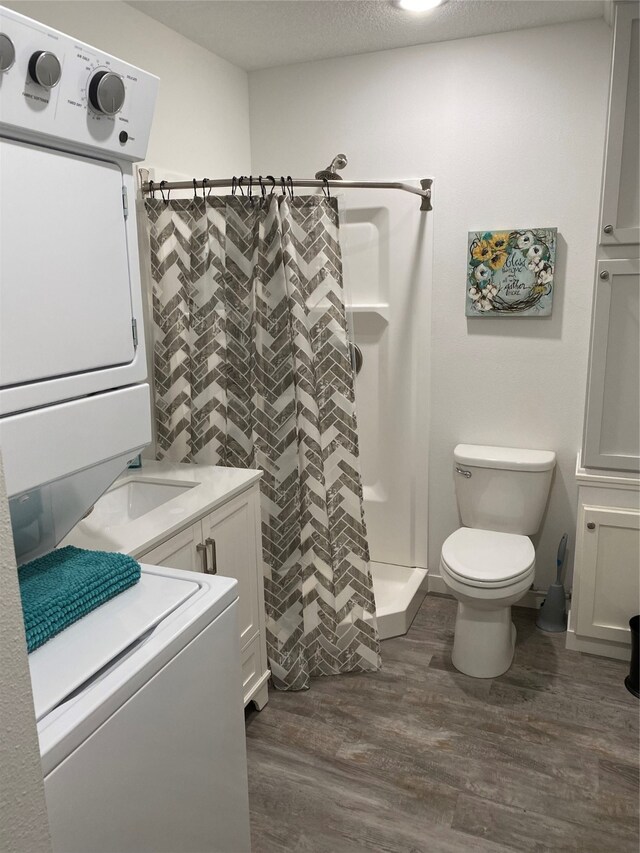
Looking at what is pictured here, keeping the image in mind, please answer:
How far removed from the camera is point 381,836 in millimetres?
1818

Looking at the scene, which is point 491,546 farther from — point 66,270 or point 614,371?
point 66,270

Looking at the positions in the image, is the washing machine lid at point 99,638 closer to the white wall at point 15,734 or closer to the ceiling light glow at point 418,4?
the white wall at point 15,734

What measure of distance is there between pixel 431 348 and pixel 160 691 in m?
2.26

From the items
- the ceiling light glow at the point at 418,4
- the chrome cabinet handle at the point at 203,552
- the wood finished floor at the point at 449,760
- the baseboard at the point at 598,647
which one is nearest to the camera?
the wood finished floor at the point at 449,760

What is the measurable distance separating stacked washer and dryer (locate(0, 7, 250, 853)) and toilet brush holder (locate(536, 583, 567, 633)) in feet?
6.35

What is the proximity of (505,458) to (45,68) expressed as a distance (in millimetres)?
2316

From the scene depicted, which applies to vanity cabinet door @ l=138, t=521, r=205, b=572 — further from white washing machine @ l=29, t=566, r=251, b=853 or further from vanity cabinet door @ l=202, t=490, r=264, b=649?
white washing machine @ l=29, t=566, r=251, b=853

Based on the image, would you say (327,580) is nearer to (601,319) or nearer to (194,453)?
(194,453)

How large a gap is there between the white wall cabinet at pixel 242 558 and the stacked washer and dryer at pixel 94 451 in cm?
61

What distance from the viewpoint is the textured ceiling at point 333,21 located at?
2260 mm

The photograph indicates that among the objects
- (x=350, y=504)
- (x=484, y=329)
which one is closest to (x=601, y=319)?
(x=484, y=329)

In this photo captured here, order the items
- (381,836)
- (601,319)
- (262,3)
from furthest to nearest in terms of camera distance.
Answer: (601,319) < (262,3) < (381,836)

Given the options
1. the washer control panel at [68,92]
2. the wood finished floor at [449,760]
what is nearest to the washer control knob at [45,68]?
the washer control panel at [68,92]

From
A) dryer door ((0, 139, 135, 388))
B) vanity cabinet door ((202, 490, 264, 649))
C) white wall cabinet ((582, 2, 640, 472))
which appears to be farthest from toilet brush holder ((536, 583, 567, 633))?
dryer door ((0, 139, 135, 388))
